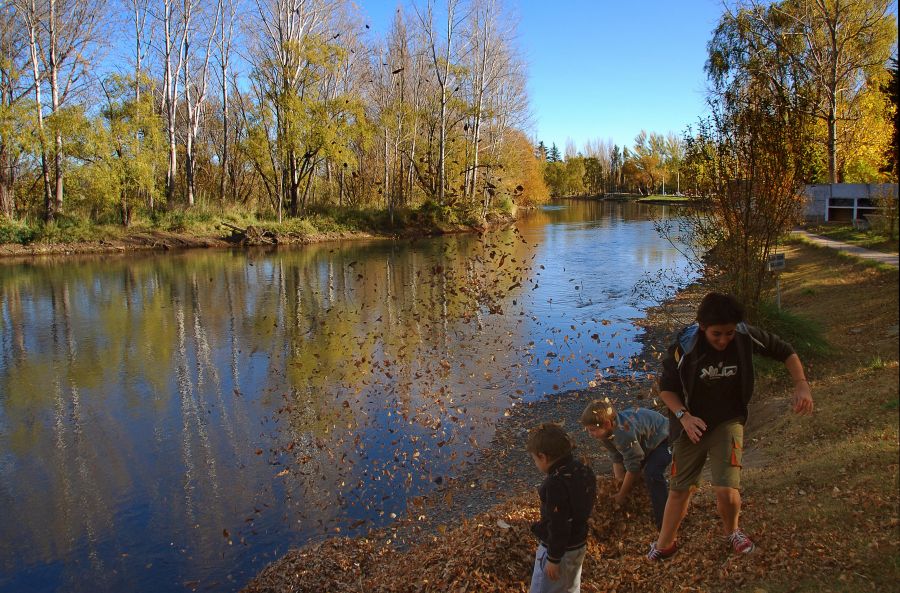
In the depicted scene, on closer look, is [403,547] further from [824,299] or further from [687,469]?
[824,299]

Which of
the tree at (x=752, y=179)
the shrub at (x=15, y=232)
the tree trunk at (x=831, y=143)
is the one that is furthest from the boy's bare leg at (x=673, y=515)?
the shrub at (x=15, y=232)

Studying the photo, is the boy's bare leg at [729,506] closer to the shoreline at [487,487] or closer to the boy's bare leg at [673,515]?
the boy's bare leg at [673,515]

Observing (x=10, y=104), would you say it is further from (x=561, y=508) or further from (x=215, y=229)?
(x=561, y=508)

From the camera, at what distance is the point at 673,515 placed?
381cm

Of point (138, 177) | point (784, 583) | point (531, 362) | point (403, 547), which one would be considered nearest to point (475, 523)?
point (403, 547)

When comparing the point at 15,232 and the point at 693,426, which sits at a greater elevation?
the point at 15,232

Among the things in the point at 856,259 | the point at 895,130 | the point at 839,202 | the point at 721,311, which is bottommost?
the point at 856,259

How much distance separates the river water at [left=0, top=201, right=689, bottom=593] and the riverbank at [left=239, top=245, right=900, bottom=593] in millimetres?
615

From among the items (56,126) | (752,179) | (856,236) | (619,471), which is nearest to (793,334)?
(752,179)

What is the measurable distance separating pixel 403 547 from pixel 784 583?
3074 mm

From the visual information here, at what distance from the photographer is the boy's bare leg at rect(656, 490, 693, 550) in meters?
3.76

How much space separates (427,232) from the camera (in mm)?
38219

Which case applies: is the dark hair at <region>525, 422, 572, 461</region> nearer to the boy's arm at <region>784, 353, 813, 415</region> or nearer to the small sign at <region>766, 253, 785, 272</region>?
the boy's arm at <region>784, 353, 813, 415</region>

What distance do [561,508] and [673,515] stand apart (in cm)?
90
